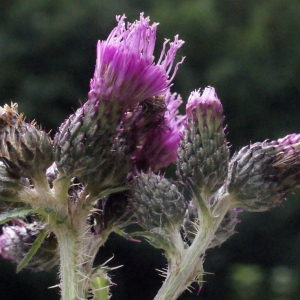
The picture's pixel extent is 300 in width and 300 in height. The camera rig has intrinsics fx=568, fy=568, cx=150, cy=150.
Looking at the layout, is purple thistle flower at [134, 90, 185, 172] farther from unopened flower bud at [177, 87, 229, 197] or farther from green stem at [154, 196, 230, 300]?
green stem at [154, 196, 230, 300]

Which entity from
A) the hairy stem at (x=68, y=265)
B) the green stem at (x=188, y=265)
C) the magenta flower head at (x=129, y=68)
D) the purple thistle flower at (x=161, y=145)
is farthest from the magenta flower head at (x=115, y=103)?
the green stem at (x=188, y=265)

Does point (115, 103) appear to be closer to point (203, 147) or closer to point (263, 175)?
point (203, 147)

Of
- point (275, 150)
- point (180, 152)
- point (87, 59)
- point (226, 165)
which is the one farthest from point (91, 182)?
point (87, 59)

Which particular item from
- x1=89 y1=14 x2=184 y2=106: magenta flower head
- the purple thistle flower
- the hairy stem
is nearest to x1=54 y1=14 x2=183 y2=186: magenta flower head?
x1=89 y1=14 x2=184 y2=106: magenta flower head

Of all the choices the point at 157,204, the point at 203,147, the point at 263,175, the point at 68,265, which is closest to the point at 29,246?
the point at 68,265

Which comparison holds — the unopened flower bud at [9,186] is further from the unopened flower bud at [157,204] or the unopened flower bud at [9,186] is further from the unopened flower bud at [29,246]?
the unopened flower bud at [157,204]

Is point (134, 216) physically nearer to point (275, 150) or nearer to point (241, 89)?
point (275, 150)
